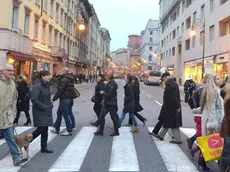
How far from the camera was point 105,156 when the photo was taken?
611cm

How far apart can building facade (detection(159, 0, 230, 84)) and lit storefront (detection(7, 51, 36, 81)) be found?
14676mm

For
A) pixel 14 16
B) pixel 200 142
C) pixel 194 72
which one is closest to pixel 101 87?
pixel 200 142

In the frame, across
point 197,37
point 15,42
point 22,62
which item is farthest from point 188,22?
point 15,42

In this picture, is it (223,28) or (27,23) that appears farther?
(223,28)

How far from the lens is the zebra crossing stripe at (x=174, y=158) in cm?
539

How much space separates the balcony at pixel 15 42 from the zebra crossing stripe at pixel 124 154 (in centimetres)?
1559

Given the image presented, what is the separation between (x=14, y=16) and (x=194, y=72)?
2488 centimetres

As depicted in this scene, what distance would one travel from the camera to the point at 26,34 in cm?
2561

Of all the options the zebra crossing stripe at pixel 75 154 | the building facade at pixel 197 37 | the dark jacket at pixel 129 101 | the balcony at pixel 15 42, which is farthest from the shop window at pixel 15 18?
the zebra crossing stripe at pixel 75 154

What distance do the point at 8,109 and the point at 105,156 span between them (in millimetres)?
2151


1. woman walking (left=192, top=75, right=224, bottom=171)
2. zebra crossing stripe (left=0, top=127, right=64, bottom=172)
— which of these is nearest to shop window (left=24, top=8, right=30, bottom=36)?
zebra crossing stripe (left=0, top=127, right=64, bottom=172)

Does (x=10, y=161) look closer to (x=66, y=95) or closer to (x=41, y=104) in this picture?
(x=41, y=104)

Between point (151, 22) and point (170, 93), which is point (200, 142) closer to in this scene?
point (170, 93)

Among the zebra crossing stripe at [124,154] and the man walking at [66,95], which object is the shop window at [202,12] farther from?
the man walking at [66,95]
